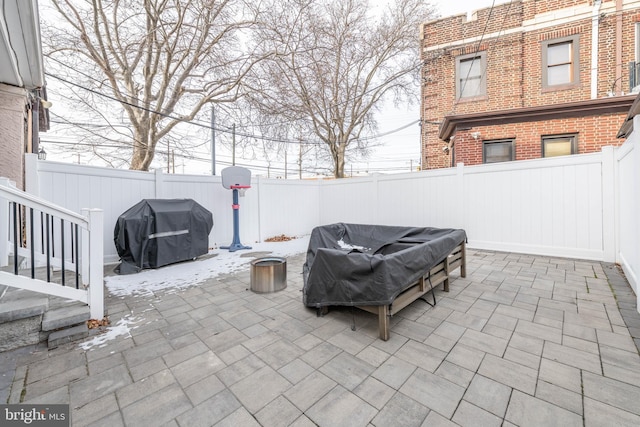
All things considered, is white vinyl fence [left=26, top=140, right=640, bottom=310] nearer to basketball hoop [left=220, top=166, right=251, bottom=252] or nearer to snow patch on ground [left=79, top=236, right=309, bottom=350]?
basketball hoop [left=220, top=166, right=251, bottom=252]

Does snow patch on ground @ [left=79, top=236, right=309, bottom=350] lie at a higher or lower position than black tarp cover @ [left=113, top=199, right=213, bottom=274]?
lower

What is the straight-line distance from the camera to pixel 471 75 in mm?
8422

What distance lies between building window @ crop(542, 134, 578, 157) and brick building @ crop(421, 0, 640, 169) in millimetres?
20

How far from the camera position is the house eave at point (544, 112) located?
5840mm

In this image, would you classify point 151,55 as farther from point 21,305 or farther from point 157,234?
point 21,305

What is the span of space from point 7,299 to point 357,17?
37.8ft

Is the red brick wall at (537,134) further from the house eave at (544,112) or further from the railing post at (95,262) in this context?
the railing post at (95,262)

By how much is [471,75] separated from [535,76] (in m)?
1.69

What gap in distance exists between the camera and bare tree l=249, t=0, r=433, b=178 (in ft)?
28.0

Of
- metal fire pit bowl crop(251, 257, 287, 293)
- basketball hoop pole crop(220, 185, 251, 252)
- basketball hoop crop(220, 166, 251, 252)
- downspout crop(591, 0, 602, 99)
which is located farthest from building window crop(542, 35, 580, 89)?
metal fire pit bowl crop(251, 257, 287, 293)

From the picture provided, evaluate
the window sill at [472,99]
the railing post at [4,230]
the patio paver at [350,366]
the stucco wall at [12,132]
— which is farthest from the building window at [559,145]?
the stucco wall at [12,132]

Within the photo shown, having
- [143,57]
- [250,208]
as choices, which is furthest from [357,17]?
[250,208]

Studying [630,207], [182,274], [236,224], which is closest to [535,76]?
[630,207]

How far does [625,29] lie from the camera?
267 inches
